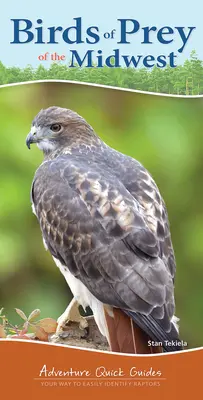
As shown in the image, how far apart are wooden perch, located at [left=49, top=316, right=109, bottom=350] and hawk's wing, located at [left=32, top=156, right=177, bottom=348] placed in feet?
1.47

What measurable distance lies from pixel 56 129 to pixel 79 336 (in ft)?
3.90

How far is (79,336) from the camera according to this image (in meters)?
6.03

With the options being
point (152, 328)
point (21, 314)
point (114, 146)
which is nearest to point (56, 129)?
point (114, 146)

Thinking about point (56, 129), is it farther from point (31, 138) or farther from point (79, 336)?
point (79, 336)

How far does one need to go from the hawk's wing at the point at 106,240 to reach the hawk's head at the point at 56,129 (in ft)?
0.91

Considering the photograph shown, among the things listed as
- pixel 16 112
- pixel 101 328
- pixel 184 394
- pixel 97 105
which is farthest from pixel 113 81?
pixel 184 394

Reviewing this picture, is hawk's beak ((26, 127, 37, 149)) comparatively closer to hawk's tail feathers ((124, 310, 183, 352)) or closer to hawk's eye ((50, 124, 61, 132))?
hawk's eye ((50, 124, 61, 132))

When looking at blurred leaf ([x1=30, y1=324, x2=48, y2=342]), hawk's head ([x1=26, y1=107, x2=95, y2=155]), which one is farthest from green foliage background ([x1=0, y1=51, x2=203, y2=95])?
blurred leaf ([x1=30, y1=324, x2=48, y2=342])

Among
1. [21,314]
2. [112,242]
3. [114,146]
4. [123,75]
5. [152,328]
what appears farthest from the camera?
[114,146]

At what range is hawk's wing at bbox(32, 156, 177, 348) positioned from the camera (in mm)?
5441

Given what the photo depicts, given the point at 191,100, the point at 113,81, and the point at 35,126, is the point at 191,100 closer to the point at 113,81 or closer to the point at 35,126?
the point at 113,81

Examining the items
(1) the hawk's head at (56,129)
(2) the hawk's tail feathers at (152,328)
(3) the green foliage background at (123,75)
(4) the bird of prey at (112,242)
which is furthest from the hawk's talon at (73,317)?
(3) the green foliage background at (123,75)

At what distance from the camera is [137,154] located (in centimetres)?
626

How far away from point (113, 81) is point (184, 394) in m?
1.82
